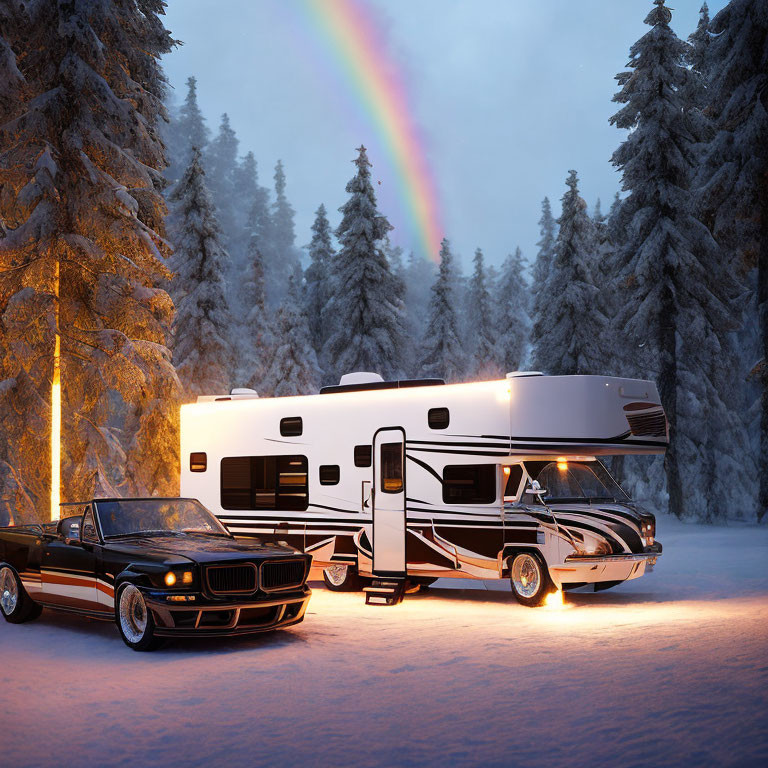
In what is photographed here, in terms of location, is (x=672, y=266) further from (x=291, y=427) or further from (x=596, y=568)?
(x=596, y=568)

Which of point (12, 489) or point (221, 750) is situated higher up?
point (12, 489)

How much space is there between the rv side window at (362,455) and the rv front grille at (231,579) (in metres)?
5.18

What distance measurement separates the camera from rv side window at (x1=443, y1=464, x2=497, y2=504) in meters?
14.6

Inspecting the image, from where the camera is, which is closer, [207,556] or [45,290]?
[207,556]

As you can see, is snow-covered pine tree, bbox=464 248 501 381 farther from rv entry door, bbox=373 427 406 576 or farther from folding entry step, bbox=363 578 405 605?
folding entry step, bbox=363 578 405 605

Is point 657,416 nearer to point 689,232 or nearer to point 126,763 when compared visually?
point 126,763

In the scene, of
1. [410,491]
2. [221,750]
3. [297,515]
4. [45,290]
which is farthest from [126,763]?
[45,290]

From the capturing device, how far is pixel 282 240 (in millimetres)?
110438

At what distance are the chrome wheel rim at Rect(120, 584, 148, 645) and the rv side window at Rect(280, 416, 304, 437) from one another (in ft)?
20.6

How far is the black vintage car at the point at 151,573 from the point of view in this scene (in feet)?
34.3

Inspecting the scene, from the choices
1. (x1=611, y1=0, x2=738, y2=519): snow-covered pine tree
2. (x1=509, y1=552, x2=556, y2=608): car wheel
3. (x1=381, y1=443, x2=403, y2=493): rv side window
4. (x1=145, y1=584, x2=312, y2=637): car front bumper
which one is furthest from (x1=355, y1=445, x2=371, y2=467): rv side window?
(x1=611, y1=0, x2=738, y2=519): snow-covered pine tree

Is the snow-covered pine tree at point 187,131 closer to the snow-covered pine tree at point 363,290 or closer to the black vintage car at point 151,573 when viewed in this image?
the snow-covered pine tree at point 363,290

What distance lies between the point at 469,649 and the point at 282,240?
102m

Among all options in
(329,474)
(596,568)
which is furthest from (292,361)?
(596,568)
